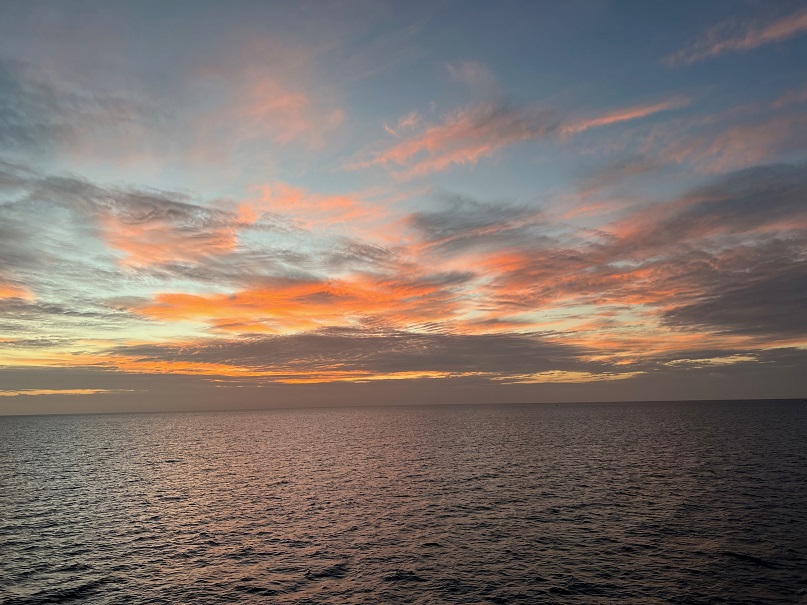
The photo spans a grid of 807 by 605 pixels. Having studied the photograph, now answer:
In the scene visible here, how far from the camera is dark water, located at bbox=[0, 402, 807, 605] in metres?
39.2

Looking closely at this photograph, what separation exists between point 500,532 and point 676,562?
54.8 feet

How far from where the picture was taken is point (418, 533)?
5406cm

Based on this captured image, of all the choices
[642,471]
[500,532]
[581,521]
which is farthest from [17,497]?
[642,471]

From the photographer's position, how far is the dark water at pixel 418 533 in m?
39.2

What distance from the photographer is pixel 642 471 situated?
9062 cm

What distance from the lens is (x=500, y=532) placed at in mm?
53094

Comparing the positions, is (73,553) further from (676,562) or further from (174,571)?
(676,562)

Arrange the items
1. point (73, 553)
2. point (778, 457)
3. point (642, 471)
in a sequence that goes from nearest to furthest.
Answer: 1. point (73, 553)
2. point (642, 471)
3. point (778, 457)

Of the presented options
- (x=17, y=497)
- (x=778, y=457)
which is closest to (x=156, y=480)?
(x=17, y=497)

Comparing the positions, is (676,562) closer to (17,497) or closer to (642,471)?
(642,471)

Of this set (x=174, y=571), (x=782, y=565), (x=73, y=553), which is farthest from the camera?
(x=73, y=553)

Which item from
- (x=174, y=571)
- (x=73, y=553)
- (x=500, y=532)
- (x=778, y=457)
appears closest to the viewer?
(x=174, y=571)

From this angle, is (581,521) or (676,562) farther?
(581,521)

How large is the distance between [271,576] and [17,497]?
195 ft
